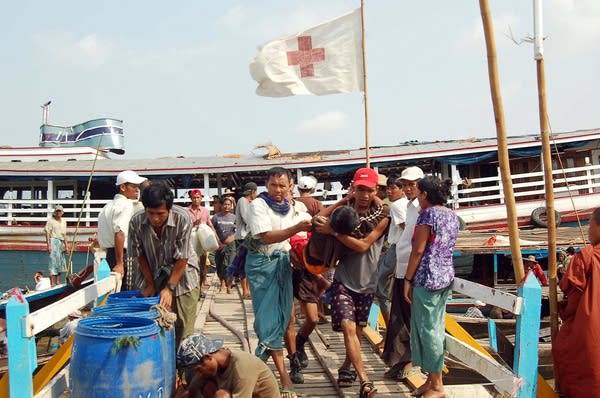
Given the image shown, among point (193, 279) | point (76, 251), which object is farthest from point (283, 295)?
point (76, 251)

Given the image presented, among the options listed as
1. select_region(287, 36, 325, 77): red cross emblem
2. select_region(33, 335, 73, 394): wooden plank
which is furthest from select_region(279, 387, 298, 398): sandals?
select_region(287, 36, 325, 77): red cross emblem

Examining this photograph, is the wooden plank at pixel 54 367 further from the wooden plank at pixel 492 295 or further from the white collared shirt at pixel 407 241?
the wooden plank at pixel 492 295

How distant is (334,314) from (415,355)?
0.63 m

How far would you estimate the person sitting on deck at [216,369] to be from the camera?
10.2 ft

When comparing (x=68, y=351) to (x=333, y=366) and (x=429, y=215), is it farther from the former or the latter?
(x=429, y=215)

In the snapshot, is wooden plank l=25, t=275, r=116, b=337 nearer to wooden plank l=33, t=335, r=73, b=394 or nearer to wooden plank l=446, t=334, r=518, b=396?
wooden plank l=33, t=335, r=73, b=394

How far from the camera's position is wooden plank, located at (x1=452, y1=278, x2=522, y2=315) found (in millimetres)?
3438

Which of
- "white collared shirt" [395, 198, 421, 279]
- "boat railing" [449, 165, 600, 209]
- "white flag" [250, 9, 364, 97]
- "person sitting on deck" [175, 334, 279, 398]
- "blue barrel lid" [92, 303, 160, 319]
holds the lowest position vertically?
"person sitting on deck" [175, 334, 279, 398]

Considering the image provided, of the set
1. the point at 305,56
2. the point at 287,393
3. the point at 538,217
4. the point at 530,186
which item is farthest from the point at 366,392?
the point at 530,186

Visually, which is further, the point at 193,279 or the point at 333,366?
the point at 333,366

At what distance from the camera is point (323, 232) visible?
3945mm

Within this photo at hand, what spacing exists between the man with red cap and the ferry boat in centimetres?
962

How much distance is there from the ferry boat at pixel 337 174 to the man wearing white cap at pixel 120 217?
28.0 feet

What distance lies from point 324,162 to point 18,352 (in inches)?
487
